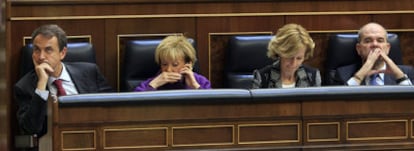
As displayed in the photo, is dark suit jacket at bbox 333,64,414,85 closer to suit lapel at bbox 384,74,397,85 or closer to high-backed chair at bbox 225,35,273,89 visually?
suit lapel at bbox 384,74,397,85

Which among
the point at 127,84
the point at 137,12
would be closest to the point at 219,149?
the point at 127,84

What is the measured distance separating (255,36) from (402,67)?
2.59 feet

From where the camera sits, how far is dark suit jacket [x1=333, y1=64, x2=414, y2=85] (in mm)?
→ 4090

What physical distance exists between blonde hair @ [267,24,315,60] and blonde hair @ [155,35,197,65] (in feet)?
1.27

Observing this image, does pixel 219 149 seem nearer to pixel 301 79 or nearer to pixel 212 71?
pixel 301 79

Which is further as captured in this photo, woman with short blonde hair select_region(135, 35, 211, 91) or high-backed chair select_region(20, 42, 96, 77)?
high-backed chair select_region(20, 42, 96, 77)

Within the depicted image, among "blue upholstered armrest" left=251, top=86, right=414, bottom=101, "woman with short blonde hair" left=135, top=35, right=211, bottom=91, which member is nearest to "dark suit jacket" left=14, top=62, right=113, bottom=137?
"woman with short blonde hair" left=135, top=35, right=211, bottom=91

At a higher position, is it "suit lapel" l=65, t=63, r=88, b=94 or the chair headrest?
the chair headrest

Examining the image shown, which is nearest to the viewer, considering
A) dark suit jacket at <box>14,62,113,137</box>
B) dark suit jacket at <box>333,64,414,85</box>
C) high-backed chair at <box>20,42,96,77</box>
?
dark suit jacket at <box>14,62,113,137</box>

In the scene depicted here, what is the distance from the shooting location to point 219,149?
2.84 m

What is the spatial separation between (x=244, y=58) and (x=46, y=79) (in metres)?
1.16

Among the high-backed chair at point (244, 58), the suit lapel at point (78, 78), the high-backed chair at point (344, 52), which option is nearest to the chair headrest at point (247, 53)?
the high-backed chair at point (244, 58)

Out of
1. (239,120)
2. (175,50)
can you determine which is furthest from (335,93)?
(175,50)

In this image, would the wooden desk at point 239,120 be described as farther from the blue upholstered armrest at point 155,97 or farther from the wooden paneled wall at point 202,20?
the wooden paneled wall at point 202,20
